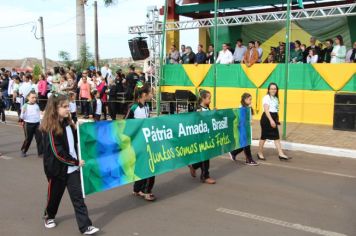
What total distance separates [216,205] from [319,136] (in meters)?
6.96

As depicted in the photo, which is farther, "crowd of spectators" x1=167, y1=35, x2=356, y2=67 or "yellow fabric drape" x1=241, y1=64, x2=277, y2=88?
"yellow fabric drape" x1=241, y1=64, x2=277, y2=88

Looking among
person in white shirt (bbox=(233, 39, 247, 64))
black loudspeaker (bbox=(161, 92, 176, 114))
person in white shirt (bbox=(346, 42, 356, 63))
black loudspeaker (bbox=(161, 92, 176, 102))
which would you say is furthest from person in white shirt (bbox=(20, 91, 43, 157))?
person in white shirt (bbox=(346, 42, 356, 63))

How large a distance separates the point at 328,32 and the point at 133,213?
55.2 feet

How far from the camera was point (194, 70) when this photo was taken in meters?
17.5

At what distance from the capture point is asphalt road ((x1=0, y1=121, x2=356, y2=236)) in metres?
5.17

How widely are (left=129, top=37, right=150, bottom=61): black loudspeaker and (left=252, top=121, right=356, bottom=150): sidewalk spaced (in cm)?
691

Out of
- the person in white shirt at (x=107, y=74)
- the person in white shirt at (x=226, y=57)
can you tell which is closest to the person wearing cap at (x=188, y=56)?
the person in white shirt at (x=226, y=57)

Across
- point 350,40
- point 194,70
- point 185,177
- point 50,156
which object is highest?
point 350,40

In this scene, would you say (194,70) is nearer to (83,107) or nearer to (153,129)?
(83,107)

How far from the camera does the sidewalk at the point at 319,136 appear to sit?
36.1 feet

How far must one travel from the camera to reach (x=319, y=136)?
12125 millimetres

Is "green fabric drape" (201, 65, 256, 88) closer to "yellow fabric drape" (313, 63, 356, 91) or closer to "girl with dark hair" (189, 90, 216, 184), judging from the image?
"yellow fabric drape" (313, 63, 356, 91)

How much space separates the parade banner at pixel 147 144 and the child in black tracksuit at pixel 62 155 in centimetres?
14

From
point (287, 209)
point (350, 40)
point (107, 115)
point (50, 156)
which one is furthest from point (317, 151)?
point (350, 40)
